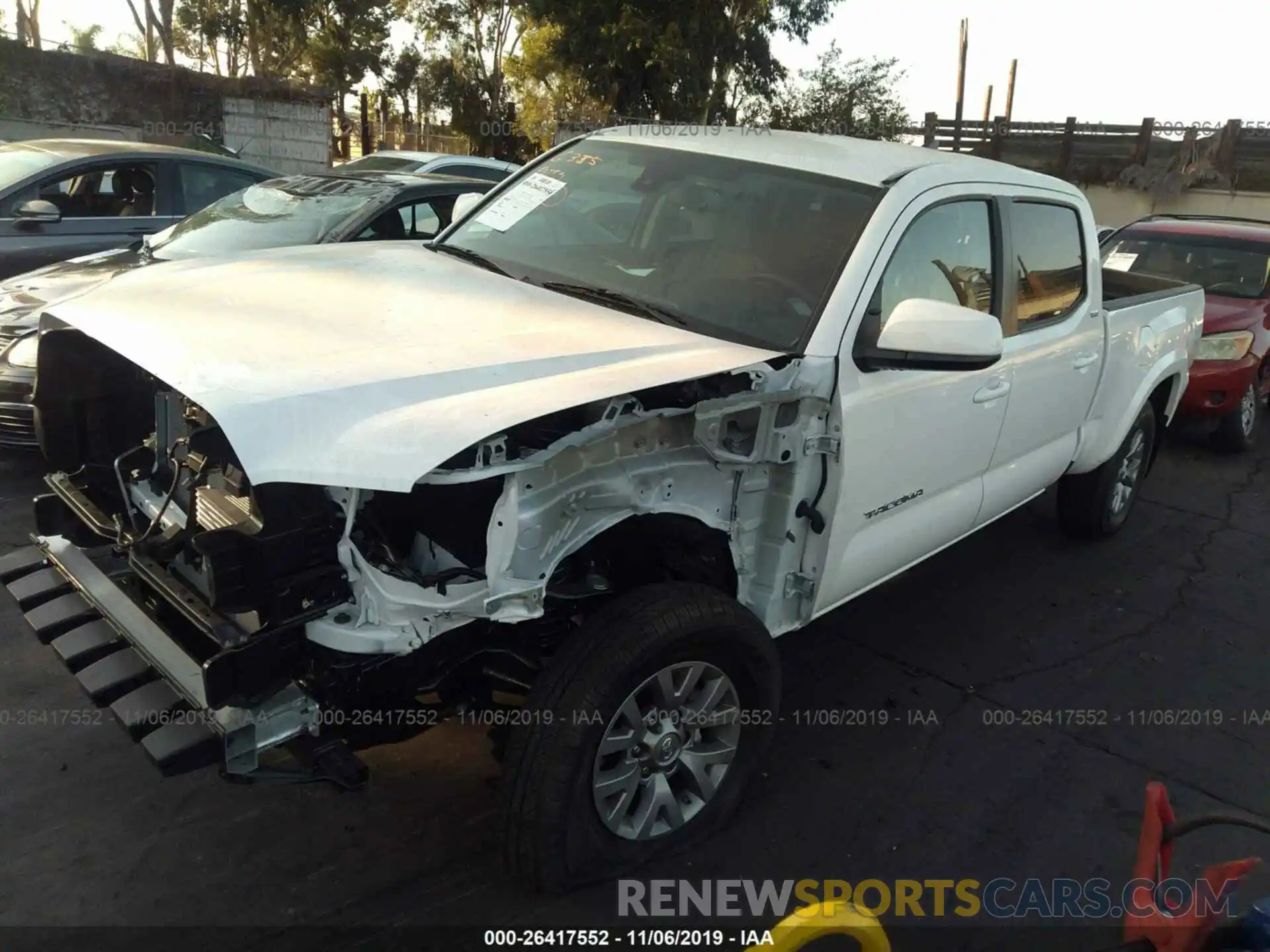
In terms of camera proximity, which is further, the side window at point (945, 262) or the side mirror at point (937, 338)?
the side window at point (945, 262)

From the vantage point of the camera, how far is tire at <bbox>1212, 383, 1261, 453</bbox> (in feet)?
25.0

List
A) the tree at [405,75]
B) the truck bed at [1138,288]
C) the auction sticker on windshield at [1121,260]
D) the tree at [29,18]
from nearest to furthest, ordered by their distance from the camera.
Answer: the truck bed at [1138,288], the auction sticker on windshield at [1121,260], the tree at [405,75], the tree at [29,18]

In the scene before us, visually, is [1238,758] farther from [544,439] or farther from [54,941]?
[54,941]


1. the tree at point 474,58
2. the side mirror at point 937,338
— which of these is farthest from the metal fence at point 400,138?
the side mirror at point 937,338

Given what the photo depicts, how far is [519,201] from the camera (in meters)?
3.99

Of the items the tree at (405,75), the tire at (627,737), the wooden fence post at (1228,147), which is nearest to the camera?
the tire at (627,737)

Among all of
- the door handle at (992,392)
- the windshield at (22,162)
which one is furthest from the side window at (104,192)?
the door handle at (992,392)

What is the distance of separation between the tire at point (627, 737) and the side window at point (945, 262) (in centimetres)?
115

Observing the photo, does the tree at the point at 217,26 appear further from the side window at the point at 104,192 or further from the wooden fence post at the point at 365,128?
the side window at the point at 104,192

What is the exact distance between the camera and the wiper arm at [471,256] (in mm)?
3561

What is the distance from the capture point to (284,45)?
2930cm

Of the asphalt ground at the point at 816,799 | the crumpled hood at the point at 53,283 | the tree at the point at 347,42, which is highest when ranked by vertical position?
the tree at the point at 347,42

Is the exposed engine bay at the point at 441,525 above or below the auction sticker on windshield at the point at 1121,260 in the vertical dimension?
below

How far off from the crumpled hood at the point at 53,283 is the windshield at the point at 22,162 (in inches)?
37.0
